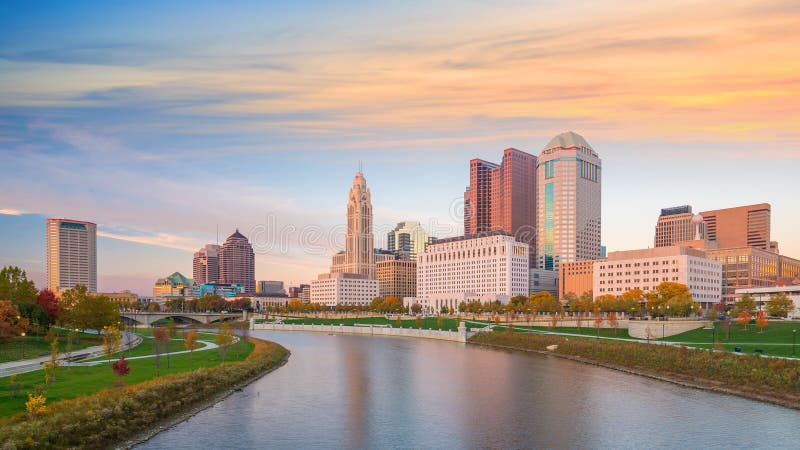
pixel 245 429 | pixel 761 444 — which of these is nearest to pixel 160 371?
pixel 245 429

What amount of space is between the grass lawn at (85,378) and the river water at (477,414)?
854 centimetres

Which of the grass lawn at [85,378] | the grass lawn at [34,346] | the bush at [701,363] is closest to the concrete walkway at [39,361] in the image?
the grass lawn at [34,346]

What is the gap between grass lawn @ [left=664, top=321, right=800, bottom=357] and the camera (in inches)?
3049

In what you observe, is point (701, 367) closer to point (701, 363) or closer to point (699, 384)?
point (701, 363)

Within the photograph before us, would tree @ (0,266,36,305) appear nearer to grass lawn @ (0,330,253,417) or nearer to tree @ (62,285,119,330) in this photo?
tree @ (62,285,119,330)

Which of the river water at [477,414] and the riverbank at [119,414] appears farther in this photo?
the river water at [477,414]

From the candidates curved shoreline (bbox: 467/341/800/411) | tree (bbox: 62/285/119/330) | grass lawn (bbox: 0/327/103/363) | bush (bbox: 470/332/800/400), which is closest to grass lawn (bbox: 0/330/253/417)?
grass lawn (bbox: 0/327/103/363)

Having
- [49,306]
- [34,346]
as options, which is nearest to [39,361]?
[34,346]

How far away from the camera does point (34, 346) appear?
87.6 m

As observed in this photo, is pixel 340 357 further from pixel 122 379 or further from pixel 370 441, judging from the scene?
pixel 370 441

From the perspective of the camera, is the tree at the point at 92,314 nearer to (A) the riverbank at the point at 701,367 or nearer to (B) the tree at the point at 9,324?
(B) the tree at the point at 9,324

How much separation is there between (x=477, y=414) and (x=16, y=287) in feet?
328

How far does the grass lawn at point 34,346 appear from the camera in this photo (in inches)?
2964

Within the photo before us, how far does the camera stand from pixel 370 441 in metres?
42.2
